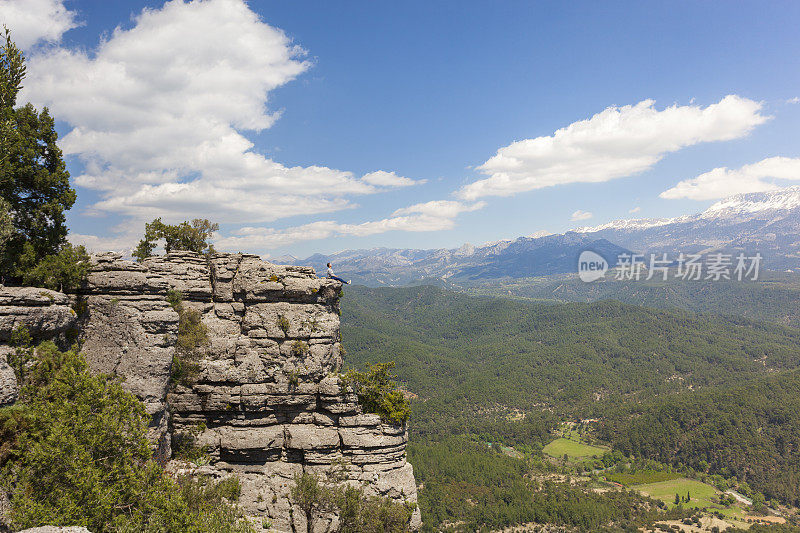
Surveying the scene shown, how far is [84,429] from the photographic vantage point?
18.0 metres

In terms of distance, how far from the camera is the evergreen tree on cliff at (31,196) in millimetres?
23891

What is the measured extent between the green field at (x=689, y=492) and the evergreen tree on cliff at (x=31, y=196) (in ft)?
691

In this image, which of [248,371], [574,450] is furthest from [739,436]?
[248,371]

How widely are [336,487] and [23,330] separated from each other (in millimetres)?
24068

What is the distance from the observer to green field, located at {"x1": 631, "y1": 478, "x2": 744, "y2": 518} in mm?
144875

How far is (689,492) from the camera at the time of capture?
155125mm

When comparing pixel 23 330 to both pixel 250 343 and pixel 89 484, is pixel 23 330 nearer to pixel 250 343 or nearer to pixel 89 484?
pixel 89 484

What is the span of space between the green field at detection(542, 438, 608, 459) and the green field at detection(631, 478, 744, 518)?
29531 millimetres

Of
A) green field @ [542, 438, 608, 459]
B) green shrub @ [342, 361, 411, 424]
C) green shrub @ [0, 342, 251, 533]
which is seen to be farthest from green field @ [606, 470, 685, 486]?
green shrub @ [0, 342, 251, 533]

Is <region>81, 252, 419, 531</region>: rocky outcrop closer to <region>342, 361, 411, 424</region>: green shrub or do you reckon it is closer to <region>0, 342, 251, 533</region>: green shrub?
<region>342, 361, 411, 424</region>: green shrub

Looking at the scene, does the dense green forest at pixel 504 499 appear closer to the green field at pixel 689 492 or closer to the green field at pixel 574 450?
the green field at pixel 689 492

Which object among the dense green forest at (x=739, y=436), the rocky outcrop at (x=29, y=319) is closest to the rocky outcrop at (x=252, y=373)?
the rocky outcrop at (x=29, y=319)

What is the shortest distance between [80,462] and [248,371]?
1336cm

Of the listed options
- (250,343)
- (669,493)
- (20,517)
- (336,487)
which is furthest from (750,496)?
(20,517)
